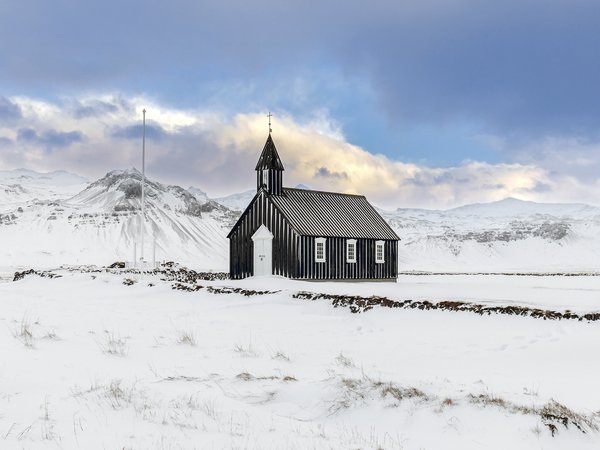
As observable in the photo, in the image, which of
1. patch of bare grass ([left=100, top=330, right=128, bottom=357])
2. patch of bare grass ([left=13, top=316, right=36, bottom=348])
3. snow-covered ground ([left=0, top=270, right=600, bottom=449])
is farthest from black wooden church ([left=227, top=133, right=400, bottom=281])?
patch of bare grass ([left=13, top=316, right=36, bottom=348])

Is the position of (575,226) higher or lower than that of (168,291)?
higher

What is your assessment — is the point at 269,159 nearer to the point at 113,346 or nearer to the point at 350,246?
the point at 350,246

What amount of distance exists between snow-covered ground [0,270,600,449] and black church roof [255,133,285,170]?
1873 centimetres

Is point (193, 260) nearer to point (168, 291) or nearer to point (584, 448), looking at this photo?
point (168, 291)

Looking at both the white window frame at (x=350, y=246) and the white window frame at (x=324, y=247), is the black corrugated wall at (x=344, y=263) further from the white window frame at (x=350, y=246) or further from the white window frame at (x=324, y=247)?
→ the white window frame at (x=350, y=246)

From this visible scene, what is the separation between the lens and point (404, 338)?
15.4 m

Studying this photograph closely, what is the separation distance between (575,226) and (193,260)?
76.6m

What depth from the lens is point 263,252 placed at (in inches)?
1442

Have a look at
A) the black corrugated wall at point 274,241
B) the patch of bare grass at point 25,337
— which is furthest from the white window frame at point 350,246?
the patch of bare grass at point 25,337

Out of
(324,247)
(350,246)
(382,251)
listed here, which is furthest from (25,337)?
(382,251)

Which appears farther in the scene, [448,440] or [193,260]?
[193,260]

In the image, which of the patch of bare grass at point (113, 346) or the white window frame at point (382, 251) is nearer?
the patch of bare grass at point (113, 346)

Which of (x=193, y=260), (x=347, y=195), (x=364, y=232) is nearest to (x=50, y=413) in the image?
(x=364, y=232)

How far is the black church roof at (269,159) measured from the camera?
37594 mm
